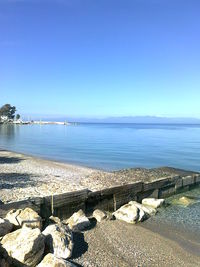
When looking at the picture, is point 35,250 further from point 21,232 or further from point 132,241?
point 132,241

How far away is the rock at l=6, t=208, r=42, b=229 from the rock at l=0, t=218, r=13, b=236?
28cm

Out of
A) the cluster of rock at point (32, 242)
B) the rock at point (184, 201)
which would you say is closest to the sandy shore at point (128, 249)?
the cluster of rock at point (32, 242)

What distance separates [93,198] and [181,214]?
3.67 meters

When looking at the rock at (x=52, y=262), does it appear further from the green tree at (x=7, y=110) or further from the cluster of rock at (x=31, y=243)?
the green tree at (x=7, y=110)

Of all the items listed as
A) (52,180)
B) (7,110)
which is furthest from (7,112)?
(52,180)

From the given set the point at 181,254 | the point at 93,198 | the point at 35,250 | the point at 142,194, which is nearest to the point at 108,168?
the point at 142,194

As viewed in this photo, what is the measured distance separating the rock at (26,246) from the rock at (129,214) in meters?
4.45

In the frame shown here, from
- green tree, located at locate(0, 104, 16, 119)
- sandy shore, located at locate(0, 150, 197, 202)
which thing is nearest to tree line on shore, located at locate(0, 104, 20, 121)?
green tree, located at locate(0, 104, 16, 119)

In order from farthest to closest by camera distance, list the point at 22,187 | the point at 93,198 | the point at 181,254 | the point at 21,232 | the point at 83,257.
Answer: the point at 22,187 < the point at 93,198 < the point at 181,254 < the point at 83,257 < the point at 21,232

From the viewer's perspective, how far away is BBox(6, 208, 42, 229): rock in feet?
26.1

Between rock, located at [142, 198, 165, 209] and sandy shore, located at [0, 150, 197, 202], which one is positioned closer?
rock, located at [142, 198, 165, 209]

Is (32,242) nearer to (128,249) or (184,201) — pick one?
(128,249)

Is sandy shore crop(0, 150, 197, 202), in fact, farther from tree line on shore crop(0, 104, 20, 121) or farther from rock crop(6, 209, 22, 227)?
tree line on shore crop(0, 104, 20, 121)

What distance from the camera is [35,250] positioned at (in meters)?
6.64
